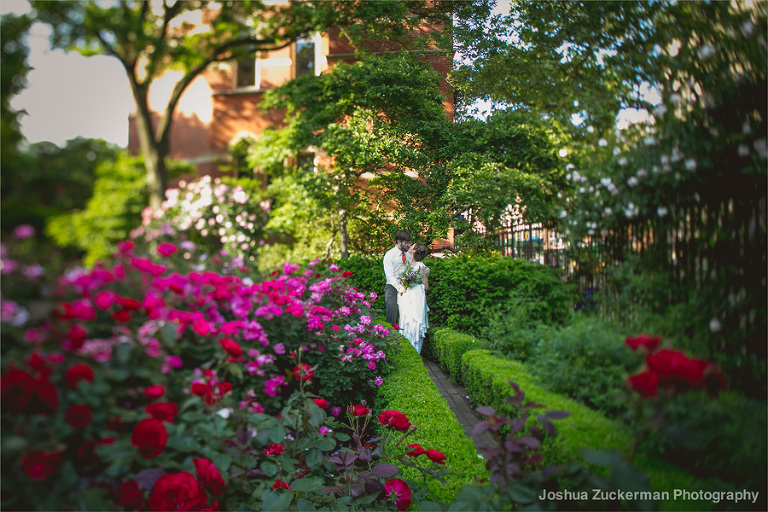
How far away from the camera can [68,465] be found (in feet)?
4.57

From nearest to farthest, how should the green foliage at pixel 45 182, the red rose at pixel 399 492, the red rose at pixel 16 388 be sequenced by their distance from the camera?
1. the red rose at pixel 16 388
2. the green foliage at pixel 45 182
3. the red rose at pixel 399 492

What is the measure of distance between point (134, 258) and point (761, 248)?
2.57 metres

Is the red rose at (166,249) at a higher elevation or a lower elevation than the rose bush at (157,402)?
higher

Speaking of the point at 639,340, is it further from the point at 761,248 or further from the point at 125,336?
the point at 125,336

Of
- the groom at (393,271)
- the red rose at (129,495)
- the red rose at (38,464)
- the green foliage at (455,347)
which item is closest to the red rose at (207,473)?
the red rose at (129,495)

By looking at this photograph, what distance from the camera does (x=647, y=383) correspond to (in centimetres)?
141

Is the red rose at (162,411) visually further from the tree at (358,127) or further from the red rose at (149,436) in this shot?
the tree at (358,127)

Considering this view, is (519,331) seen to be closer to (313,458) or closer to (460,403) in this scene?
(313,458)

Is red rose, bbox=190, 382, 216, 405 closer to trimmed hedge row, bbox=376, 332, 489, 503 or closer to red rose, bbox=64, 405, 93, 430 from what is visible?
red rose, bbox=64, 405, 93, 430

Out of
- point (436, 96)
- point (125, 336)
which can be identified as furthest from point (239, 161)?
point (436, 96)

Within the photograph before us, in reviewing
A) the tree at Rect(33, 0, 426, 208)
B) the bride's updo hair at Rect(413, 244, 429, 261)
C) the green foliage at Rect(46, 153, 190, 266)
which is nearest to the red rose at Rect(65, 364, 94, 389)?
the green foliage at Rect(46, 153, 190, 266)

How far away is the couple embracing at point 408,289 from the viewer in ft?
22.4

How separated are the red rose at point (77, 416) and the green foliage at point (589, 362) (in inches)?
77.7

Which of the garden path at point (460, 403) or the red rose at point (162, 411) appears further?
the garden path at point (460, 403)
